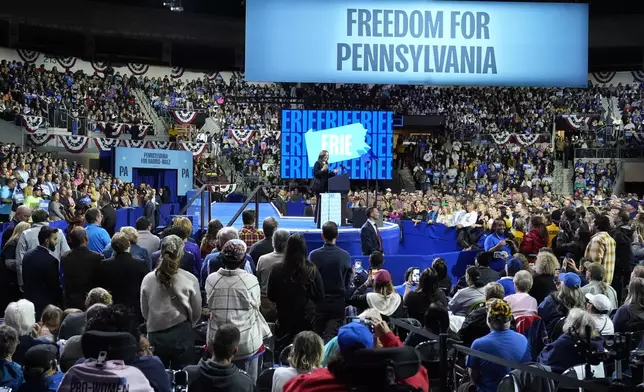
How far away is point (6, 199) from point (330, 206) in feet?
24.7

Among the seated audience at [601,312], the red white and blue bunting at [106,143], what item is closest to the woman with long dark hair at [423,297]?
the seated audience at [601,312]

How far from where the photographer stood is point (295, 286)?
6859 mm

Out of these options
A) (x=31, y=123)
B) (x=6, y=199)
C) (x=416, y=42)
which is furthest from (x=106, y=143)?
(x=6, y=199)

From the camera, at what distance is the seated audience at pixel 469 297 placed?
7.42m

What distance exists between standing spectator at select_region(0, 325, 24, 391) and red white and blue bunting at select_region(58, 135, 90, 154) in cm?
2444

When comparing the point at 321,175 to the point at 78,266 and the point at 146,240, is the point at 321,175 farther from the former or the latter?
the point at 78,266

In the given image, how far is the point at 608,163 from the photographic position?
3306cm

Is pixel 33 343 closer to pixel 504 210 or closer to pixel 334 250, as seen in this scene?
pixel 334 250

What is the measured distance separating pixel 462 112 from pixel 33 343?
34.7 metres

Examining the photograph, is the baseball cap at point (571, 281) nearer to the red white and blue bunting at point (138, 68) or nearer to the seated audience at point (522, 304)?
the seated audience at point (522, 304)

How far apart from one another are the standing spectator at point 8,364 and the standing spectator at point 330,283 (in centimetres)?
325

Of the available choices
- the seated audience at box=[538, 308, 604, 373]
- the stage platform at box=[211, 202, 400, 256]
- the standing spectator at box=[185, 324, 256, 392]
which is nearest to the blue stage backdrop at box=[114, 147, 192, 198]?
the stage platform at box=[211, 202, 400, 256]

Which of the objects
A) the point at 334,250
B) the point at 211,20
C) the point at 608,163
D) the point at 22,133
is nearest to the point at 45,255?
the point at 334,250

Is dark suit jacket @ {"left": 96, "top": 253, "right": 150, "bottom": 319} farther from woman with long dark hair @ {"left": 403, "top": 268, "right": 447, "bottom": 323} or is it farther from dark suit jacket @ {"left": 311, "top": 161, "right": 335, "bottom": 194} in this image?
dark suit jacket @ {"left": 311, "top": 161, "right": 335, "bottom": 194}
